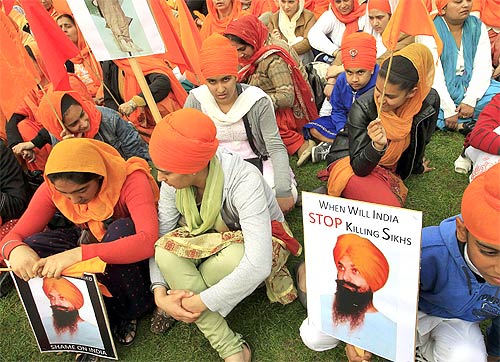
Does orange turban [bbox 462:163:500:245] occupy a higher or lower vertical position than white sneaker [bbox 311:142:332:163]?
higher

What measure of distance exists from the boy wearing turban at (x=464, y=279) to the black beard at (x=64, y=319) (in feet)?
5.40

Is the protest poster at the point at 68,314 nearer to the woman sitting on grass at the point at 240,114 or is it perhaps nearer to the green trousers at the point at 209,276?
the green trousers at the point at 209,276

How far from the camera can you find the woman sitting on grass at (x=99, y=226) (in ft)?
7.31

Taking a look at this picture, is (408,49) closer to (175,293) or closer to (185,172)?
(185,172)

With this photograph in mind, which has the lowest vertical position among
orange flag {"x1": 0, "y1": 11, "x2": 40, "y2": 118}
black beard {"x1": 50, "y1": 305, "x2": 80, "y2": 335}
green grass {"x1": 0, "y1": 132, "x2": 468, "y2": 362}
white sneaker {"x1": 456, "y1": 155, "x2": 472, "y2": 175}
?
white sneaker {"x1": 456, "y1": 155, "x2": 472, "y2": 175}

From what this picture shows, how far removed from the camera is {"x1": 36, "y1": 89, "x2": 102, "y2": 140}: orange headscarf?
116 inches

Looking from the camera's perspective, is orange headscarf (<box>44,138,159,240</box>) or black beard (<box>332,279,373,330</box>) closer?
black beard (<box>332,279,373,330</box>)

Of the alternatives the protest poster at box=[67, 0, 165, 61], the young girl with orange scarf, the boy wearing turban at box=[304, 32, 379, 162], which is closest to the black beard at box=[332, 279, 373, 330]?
the young girl with orange scarf

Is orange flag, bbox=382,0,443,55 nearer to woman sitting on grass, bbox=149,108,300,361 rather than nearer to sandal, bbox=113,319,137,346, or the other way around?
woman sitting on grass, bbox=149,108,300,361

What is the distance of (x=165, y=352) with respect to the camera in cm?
249

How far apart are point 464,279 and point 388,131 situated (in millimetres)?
1281

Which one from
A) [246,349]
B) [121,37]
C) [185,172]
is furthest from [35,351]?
[121,37]

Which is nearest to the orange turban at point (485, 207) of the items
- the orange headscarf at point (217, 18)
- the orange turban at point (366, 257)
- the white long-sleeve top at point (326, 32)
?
the orange turban at point (366, 257)

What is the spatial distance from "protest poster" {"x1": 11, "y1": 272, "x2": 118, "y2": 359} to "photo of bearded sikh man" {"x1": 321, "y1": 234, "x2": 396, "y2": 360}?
1.09m
